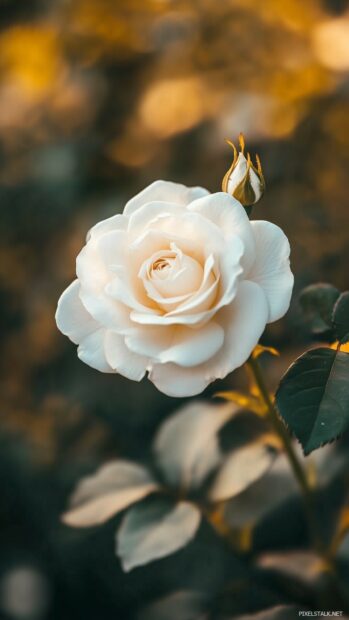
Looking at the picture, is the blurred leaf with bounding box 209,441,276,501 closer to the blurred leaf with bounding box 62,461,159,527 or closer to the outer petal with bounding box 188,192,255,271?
the blurred leaf with bounding box 62,461,159,527

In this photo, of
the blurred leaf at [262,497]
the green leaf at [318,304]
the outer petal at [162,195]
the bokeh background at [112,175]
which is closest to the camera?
the outer petal at [162,195]

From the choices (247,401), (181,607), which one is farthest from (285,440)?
(181,607)

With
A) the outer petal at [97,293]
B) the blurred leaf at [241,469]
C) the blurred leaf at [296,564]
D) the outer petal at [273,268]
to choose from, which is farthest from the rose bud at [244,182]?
the blurred leaf at [296,564]

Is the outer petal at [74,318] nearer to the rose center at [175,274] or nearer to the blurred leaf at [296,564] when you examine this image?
the rose center at [175,274]

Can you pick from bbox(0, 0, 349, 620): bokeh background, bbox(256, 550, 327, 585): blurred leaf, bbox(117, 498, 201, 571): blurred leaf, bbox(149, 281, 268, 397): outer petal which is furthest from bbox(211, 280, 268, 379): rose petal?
bbox(0, 0, 349, 620): bokeh background

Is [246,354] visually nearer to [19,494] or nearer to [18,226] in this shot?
[19,494]

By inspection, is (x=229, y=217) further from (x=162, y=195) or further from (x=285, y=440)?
(x=285, y=440)

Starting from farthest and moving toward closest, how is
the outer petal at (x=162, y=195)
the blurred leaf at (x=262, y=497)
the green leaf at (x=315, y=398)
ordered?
the blurred leaf at (x=262, y=497) → the outer petal at (x=162, y=195) → the green leaf at (x=315, y=398)
